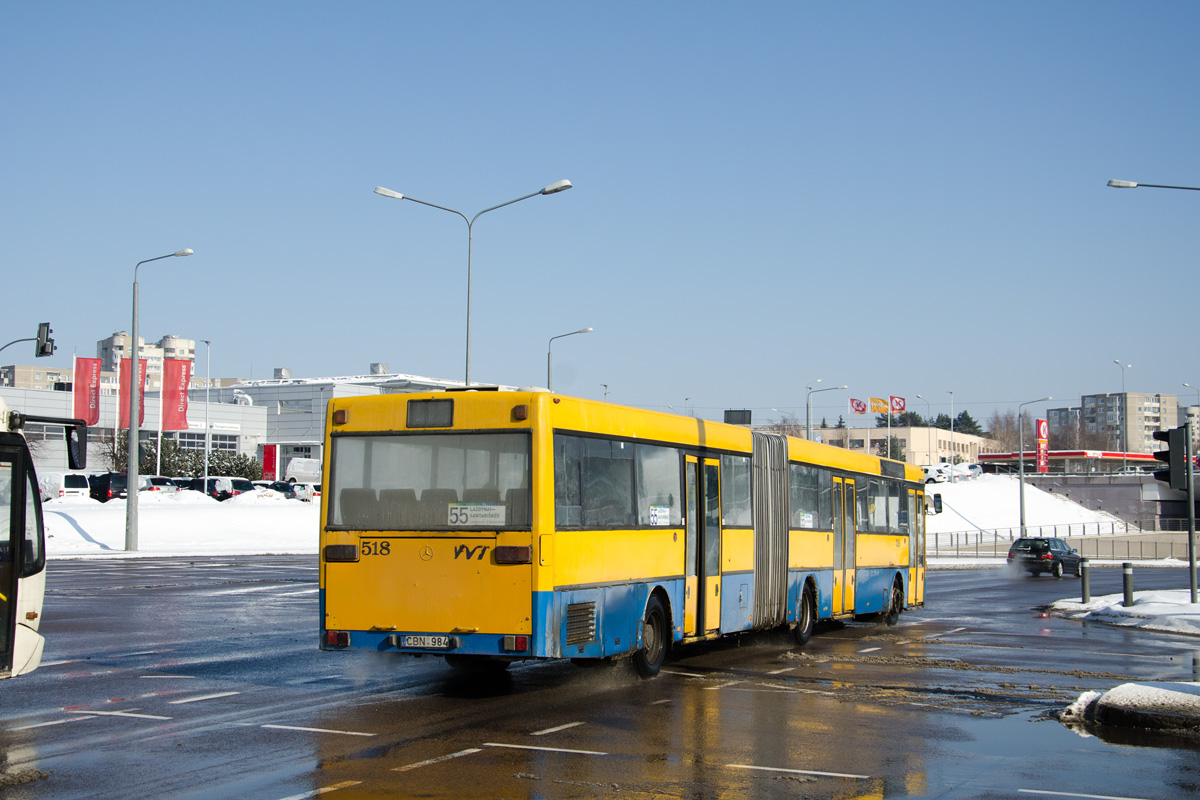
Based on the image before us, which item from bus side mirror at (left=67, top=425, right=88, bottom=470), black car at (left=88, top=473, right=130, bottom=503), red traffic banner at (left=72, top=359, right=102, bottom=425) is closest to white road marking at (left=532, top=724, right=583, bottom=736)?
bus side mirror at (left=67, top=425, right=88, bottom=470)

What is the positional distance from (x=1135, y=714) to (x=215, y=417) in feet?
360

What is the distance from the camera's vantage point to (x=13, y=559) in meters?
9.48

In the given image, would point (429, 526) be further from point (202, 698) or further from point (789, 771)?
point (789, 771)

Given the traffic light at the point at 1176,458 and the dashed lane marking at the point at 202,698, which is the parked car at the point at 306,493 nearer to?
the traffic light at the point at 1176,458

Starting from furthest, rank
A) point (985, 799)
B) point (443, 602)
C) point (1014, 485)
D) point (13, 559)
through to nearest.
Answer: point (1014, 485), point (443, 602), point (13, 559), point (985, 799)

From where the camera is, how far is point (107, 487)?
59.7 meters

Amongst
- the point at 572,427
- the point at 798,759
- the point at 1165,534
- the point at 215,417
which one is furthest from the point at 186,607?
the point at 215,417

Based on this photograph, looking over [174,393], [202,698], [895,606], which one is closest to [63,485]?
[174,393]

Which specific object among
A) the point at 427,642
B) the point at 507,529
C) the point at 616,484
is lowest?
the point at 427,642

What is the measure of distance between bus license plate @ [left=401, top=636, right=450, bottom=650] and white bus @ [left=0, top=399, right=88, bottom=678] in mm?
3275

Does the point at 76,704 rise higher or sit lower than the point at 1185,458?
lower

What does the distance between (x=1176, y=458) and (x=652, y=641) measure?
11300mm

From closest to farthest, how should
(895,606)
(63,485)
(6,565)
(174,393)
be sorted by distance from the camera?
(6,565) → (895,606) → (63,485) → (174,393)

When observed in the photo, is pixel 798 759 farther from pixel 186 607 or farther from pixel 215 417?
pixel 215 417
